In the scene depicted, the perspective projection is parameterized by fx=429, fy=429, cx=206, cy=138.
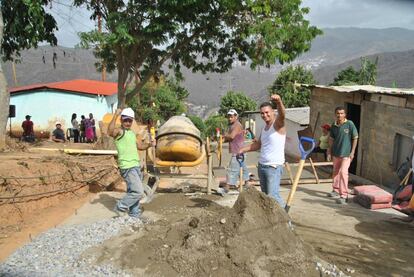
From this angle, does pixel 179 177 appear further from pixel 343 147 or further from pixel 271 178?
pixel 271 178

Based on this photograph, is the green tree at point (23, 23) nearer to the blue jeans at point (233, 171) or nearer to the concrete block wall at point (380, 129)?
the blue jeans at point (233, 171)

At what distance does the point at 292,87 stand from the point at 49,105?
64.2ft

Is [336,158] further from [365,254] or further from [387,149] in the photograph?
[387,149]

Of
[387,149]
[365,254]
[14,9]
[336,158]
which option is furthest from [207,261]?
[14,9]

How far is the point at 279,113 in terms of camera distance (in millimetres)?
5148

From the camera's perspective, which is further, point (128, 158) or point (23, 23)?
point (23, 23)

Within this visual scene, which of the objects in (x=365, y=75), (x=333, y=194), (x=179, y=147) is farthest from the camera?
(x=365, y=75)

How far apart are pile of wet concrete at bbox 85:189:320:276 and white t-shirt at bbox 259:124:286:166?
0.54m

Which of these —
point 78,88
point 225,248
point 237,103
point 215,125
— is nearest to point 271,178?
point 225,248

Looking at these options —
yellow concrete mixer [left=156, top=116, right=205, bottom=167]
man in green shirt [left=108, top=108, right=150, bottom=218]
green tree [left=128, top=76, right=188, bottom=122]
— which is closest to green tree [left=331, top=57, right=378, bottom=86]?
green tree [left=128, top=76, right=188, bottom=122]

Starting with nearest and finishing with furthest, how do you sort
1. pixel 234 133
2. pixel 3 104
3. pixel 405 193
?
pixel 234 133 < pixel 405 193 < pixel 3 104

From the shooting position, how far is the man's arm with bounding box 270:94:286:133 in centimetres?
497

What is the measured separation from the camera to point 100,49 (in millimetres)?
13953

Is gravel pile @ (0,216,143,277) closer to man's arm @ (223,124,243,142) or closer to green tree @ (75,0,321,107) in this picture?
man's arm @ (223,124,243,142)
